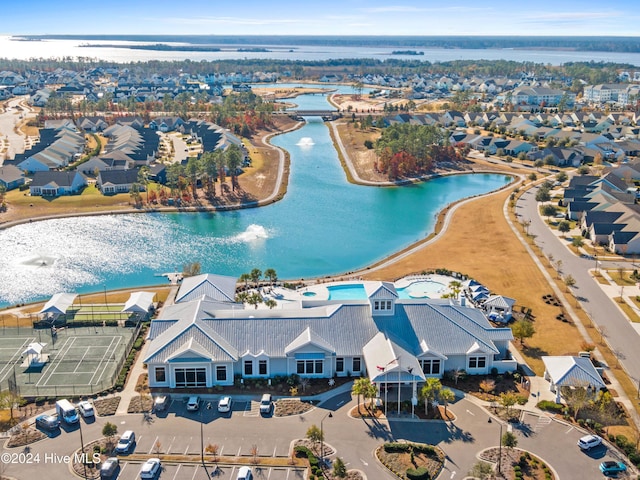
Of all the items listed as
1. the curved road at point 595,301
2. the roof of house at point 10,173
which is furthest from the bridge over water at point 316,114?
the curved road at point 595,301

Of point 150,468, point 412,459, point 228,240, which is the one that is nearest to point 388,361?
point 412,459

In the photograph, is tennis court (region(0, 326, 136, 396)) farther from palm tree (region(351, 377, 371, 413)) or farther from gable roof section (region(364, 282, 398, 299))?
gable roof section (region(364, 282, 398, 299))

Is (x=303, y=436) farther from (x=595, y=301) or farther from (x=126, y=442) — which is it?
(x=595, y=301)

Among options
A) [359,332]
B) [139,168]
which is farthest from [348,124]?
[359,332]

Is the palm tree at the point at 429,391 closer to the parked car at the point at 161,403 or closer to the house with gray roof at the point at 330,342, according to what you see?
the house with gray roof at the point at 330,342

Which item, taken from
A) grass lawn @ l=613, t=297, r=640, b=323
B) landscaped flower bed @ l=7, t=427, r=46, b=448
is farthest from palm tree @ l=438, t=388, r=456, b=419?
landscaped flower bed @ l=7, t=427, r=46, b=448
